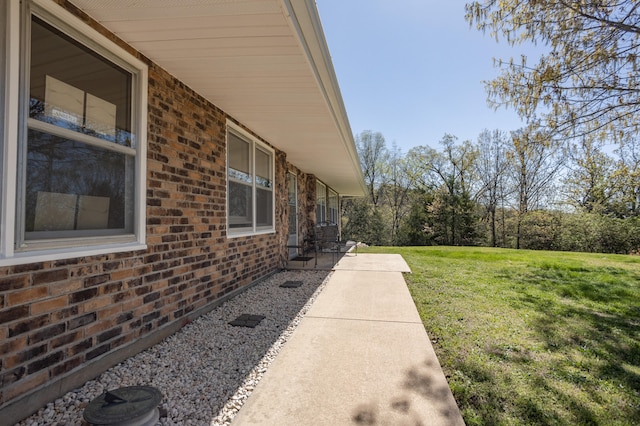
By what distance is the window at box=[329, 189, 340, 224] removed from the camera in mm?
15092

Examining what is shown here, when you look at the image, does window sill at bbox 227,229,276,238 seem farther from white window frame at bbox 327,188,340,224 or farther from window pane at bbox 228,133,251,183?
white window frame at bbox 327,188,340,224

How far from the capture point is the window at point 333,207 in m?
15.1

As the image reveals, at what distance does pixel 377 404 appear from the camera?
208 cm

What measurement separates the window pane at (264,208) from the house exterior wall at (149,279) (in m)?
0.93

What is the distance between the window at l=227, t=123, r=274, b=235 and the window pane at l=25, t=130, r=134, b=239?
2.03m

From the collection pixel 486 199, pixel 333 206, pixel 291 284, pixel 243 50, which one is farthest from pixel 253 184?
pixel 486 199

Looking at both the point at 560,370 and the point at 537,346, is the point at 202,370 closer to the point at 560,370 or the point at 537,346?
the point at 560,370

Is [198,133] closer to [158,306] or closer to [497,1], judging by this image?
[158,306]

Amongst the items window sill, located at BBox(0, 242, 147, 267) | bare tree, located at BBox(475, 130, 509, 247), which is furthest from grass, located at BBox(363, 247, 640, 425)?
bare tree, located at BBox(475, 130, 509, 247)

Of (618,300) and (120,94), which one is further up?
(120,94)

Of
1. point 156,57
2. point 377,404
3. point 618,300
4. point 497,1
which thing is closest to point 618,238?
point 618,300

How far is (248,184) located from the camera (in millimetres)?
5566

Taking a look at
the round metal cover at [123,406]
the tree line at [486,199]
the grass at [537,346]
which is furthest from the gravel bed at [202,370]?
the tree line at [486,199]

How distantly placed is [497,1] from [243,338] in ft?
19.0
